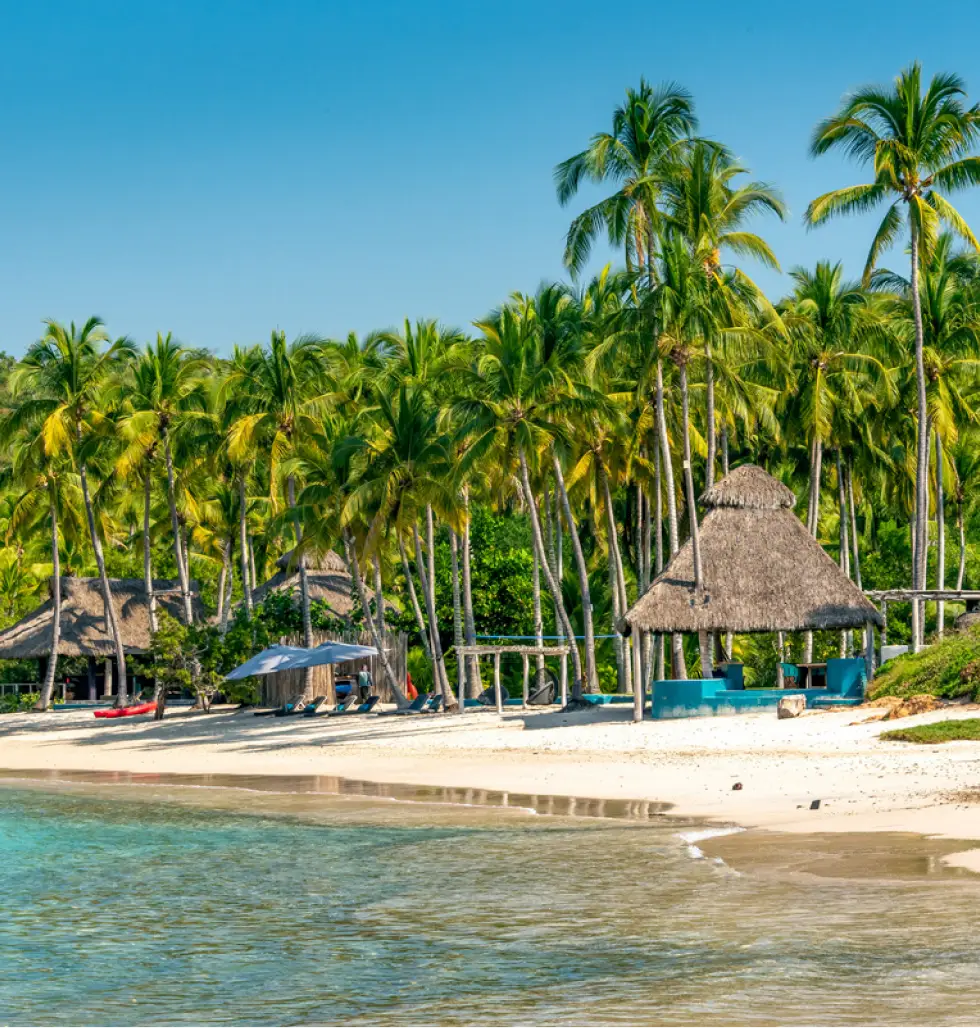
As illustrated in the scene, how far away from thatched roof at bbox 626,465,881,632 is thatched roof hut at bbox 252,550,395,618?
1364 cm

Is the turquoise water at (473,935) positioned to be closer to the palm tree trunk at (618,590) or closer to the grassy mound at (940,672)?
the grassy mound at (940,672)

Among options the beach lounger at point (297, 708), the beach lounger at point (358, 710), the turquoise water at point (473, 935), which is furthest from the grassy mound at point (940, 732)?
the beach lounger at point (297, 708)

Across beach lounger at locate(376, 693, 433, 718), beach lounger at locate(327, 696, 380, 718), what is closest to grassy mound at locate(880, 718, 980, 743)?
beach lounger at locate(376, 693, 433, 718)

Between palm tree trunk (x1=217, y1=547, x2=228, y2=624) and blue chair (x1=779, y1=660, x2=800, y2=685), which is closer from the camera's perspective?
blue chair (x1=779, y1=660, x2=800, y2=685)

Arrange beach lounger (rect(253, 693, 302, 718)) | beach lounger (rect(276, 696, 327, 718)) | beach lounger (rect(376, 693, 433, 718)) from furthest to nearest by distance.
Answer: beach lounger (rect(253, 693, 302, 718))
beach lounger (rect(276, 696, 327, 718))
beach lounger (rect(376, 693, 433, 718))

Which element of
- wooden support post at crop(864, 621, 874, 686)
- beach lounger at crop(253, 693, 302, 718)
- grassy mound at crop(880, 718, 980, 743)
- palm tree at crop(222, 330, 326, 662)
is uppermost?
palm tree at crop(222, 330, 326, 662)

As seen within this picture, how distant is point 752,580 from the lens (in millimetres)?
27031

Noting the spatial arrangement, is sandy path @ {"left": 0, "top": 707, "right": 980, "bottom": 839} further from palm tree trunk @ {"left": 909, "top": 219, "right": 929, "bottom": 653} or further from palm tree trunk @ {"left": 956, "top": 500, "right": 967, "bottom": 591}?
palm tree trunk @ {"left": 956, "top": 500, "right": 967, "bottom": 591}

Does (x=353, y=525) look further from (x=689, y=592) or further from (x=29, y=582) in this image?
(x=29, y=582)

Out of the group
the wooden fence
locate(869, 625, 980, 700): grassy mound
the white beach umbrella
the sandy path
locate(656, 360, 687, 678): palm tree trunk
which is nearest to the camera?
the sandy path

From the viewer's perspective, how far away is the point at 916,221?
2756 centimetres

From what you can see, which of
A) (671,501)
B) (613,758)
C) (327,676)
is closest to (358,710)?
(327,676)

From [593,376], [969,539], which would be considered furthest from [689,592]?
[969,539]

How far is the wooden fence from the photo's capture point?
118 feet
